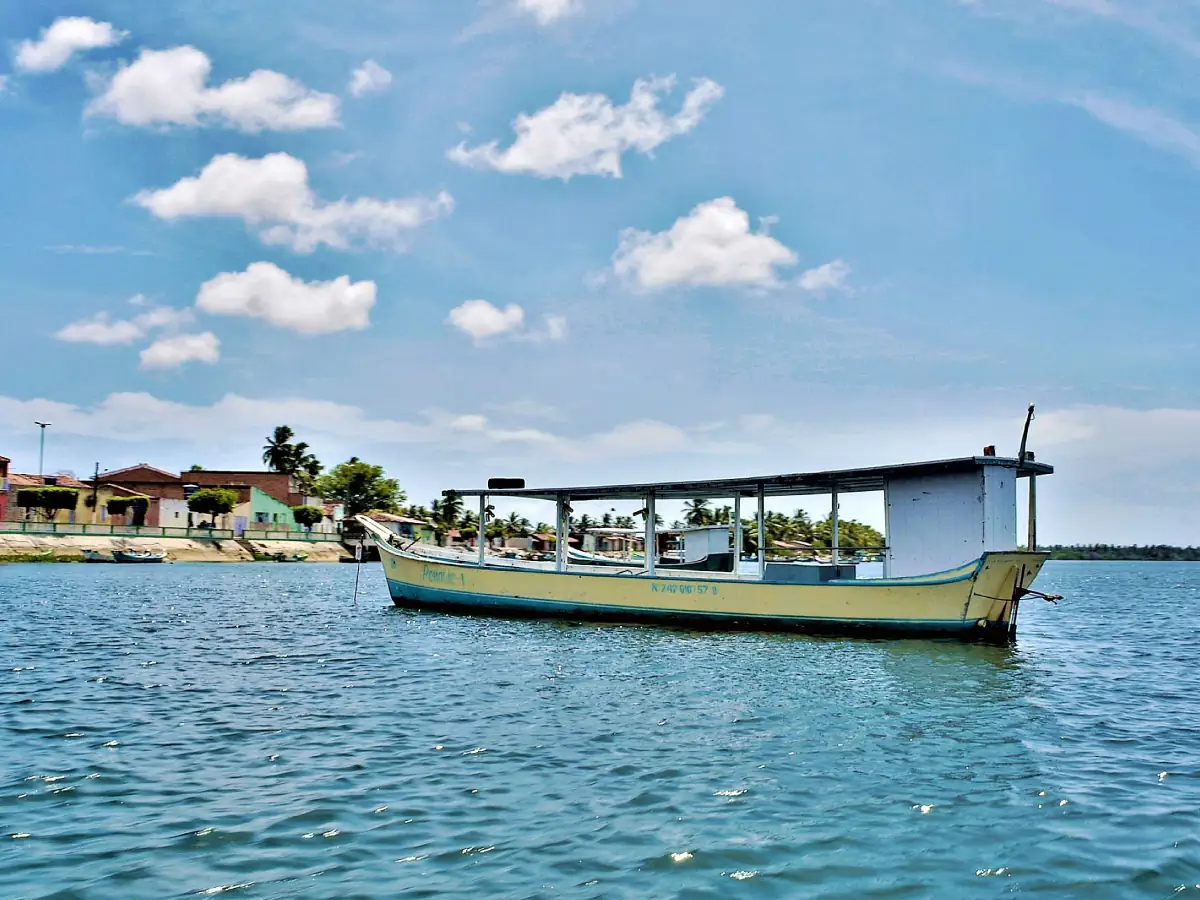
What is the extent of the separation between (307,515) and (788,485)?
66.9 m

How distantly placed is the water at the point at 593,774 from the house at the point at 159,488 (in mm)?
58118

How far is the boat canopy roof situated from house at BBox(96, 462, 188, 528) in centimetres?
5363

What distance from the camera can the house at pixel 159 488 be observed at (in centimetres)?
7062

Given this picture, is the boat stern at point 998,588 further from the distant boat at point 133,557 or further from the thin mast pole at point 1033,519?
the distant boat at point 133,557

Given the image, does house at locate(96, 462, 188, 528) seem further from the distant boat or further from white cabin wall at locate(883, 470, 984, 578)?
white cabin wall at locate(883, 470, 984, 578)

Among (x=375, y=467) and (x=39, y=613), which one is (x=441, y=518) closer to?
(x=375, y=467)

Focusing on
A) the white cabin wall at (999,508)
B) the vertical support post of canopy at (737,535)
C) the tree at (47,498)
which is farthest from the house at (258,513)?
the white cabin wall at (999,508)

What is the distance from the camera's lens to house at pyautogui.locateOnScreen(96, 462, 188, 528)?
70.6m

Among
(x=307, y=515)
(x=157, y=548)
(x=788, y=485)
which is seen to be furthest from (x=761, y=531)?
(x=307, y=515)

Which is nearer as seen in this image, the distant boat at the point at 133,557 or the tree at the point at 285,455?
the distant boat at the point at 133,557

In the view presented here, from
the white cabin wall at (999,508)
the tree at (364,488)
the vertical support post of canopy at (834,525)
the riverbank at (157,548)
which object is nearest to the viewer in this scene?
the white cabin wall at (999,508)

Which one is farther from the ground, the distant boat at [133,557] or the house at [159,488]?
the house at [159,488]

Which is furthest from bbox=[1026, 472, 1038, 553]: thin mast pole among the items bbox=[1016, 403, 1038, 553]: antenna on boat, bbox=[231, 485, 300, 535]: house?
bbox=[231, 485, 300, 535]: house

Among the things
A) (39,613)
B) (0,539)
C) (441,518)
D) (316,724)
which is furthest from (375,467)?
(316,724)
